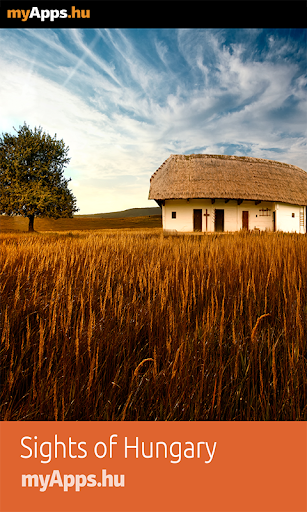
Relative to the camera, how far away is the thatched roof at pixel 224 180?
19.5 meters

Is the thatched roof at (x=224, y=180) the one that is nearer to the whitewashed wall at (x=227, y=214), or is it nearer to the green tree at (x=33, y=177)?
the whitewashed wall at (x=227, y=214)

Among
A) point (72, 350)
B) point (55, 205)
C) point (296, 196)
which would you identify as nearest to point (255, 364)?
point (72, 350)

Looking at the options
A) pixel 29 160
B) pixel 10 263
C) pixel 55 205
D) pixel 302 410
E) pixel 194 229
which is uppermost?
pixel 29 160

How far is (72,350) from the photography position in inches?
46.6

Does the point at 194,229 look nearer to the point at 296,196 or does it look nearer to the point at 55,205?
the point at 296,196

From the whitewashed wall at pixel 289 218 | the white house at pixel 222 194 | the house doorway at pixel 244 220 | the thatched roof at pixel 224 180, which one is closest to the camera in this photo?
the thatched roof at pixel 224 180

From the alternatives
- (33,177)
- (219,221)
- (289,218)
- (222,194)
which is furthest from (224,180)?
(33,177)

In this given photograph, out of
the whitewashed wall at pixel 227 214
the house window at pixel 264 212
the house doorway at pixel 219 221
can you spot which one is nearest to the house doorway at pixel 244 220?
the whitewashed wall at pixel 227 214

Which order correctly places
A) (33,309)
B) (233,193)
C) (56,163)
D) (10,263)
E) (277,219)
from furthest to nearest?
(56,163) → (277,219) → (233,193) → (10,263) → (33,309)

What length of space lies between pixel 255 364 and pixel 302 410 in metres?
0.23

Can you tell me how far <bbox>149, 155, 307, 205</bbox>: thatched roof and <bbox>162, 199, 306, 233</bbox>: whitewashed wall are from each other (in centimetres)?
103

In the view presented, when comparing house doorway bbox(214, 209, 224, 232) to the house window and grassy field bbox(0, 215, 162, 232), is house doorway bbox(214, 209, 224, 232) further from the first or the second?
grassy field bbox(0, 215, 162, 232)

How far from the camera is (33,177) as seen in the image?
23.0 m

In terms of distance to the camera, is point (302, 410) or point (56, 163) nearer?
point (302, 410)
